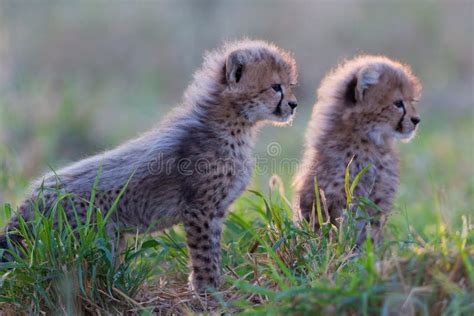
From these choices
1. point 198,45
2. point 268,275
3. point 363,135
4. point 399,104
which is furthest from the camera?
point 198,45

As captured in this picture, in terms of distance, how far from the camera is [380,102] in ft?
14.7

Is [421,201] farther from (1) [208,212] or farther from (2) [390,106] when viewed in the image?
(1) [208,212]

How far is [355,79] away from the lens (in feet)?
14.9

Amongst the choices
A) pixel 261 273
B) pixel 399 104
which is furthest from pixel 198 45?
pixel 261 273

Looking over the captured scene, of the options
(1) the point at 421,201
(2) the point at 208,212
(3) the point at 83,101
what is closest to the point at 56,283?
(2) the point at 208,212

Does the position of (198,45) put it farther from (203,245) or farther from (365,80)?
(203,245)

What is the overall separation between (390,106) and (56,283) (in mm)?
2217

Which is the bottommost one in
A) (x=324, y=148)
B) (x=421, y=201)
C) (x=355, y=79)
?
(x=421, y=201)

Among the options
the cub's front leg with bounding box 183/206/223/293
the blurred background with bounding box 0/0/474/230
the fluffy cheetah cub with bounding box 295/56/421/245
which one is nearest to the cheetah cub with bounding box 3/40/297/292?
the cub's front leg with bounding box 183/206/223/293

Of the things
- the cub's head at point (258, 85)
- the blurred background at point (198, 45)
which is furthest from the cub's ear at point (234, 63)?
the blurred background at point (198, 45)

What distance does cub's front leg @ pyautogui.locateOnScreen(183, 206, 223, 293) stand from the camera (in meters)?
3.88

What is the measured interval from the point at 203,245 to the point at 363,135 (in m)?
1.16

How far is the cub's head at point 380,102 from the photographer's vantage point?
4.44 m

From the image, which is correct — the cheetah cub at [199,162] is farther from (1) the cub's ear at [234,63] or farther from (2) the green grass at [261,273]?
(2) the green grass at [261,273]
